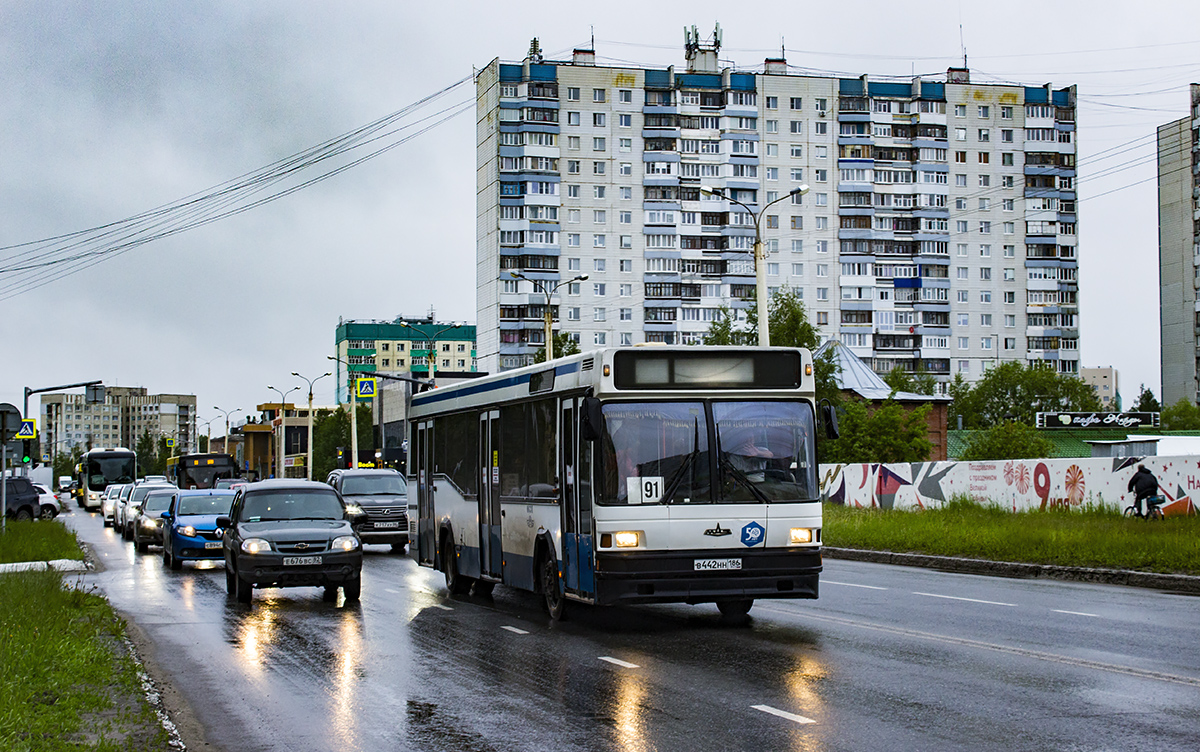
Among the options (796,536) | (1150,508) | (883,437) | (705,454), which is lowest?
(1150,508)

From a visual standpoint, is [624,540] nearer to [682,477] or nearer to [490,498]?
[682,477]

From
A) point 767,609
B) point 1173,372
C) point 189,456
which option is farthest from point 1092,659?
point 1173,372

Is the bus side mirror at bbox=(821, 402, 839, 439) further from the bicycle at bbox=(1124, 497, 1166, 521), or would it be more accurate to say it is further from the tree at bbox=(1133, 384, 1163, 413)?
the tree at bbox=(1133, 384, 1163, 413)

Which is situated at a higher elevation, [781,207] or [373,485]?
[781,207]

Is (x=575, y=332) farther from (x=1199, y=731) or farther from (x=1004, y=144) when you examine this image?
(x=1199, y=731)

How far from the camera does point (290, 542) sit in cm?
1761

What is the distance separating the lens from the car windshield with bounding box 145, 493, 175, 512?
34219mm

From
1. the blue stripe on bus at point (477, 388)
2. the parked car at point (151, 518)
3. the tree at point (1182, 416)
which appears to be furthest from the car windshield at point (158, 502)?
the tree at point (1182, 416)

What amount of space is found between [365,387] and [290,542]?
42.6 metres

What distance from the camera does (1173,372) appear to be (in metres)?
139

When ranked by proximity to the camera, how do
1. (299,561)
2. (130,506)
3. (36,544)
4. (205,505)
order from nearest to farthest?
(299,561) → (205,505) → (36,544) → (130,506)

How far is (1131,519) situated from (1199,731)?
20505 mm

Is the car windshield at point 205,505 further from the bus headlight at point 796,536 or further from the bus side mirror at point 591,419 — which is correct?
the bus headlight at point 796,536

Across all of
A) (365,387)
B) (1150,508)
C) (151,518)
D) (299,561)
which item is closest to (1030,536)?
(1150,508)
